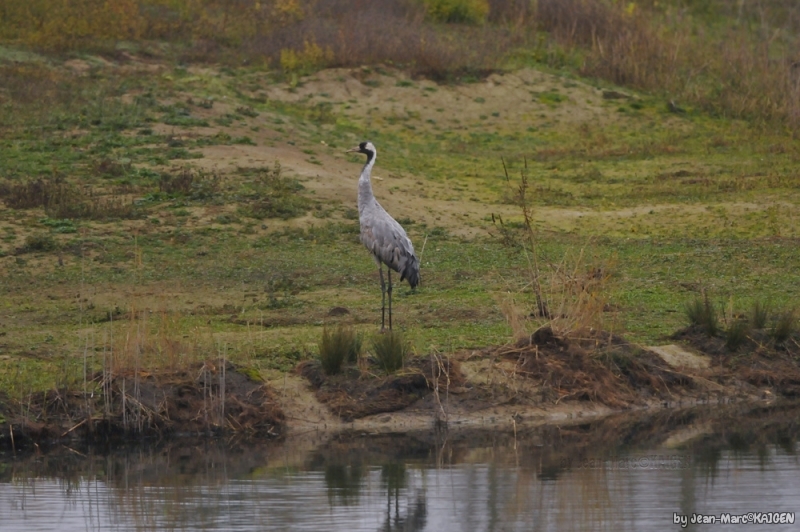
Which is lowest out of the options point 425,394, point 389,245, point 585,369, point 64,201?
point 64,201

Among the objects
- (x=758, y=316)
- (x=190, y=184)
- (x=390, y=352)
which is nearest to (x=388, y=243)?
(x=390, y=352)

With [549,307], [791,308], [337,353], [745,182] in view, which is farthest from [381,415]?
[745,182]

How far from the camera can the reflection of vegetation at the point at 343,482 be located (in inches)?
410

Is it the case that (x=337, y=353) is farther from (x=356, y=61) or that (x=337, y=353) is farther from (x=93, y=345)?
(x=356, y=61)

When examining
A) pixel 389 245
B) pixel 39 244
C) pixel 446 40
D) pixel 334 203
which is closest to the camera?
pixel 389 245

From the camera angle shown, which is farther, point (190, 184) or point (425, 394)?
point (190, 184)

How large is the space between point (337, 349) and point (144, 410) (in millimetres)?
1877

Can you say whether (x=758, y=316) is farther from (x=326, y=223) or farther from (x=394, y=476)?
(x=326, y=223)

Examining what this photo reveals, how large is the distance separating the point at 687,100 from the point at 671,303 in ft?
41.9

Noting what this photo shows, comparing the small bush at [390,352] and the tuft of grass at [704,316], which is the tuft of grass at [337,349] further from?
the tuft of grass at [704,316]

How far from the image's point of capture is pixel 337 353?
12.8 m

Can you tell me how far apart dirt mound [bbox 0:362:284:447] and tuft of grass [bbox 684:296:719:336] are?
4548mm

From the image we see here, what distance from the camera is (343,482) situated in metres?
10.9

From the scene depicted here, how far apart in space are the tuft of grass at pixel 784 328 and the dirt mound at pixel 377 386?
11.3 ft
